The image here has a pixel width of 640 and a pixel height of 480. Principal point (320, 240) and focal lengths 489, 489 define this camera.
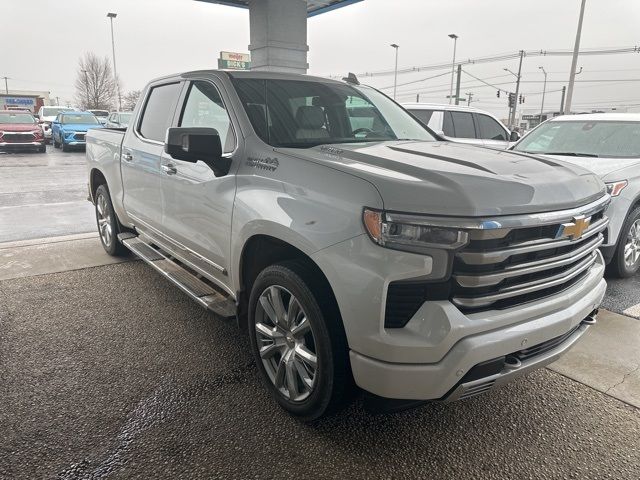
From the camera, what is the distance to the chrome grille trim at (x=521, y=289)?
2.10 meters

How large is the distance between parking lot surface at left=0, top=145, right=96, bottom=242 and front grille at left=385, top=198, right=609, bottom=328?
20.6 feet

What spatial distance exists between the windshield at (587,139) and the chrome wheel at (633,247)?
0.87 meters

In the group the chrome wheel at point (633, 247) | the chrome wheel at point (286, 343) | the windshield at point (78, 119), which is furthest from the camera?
the windshield at point (78, 119)

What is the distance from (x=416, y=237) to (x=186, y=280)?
2252 mm

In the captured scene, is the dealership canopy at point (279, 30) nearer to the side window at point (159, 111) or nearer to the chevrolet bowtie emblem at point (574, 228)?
the side window at point (159, 111)

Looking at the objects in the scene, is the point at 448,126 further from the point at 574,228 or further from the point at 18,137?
the point at 18,137

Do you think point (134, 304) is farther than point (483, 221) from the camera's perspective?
Answer: Yes

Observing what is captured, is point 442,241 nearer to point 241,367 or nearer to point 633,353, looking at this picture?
point 241,367

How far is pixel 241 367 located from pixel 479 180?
2.01 meters

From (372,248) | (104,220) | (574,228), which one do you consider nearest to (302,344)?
(372,248)

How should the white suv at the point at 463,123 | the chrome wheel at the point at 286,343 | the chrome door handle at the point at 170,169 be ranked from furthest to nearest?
the white suv at the point at 463,123
the chrome door handle at the point at 170,169
the chrome wheel at the point at 286,343

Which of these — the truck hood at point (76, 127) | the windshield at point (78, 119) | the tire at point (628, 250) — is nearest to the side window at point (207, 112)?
the tire at point (628, 250)

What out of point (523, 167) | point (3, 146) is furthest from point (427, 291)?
point (3, 146)

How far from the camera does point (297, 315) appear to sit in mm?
2582
